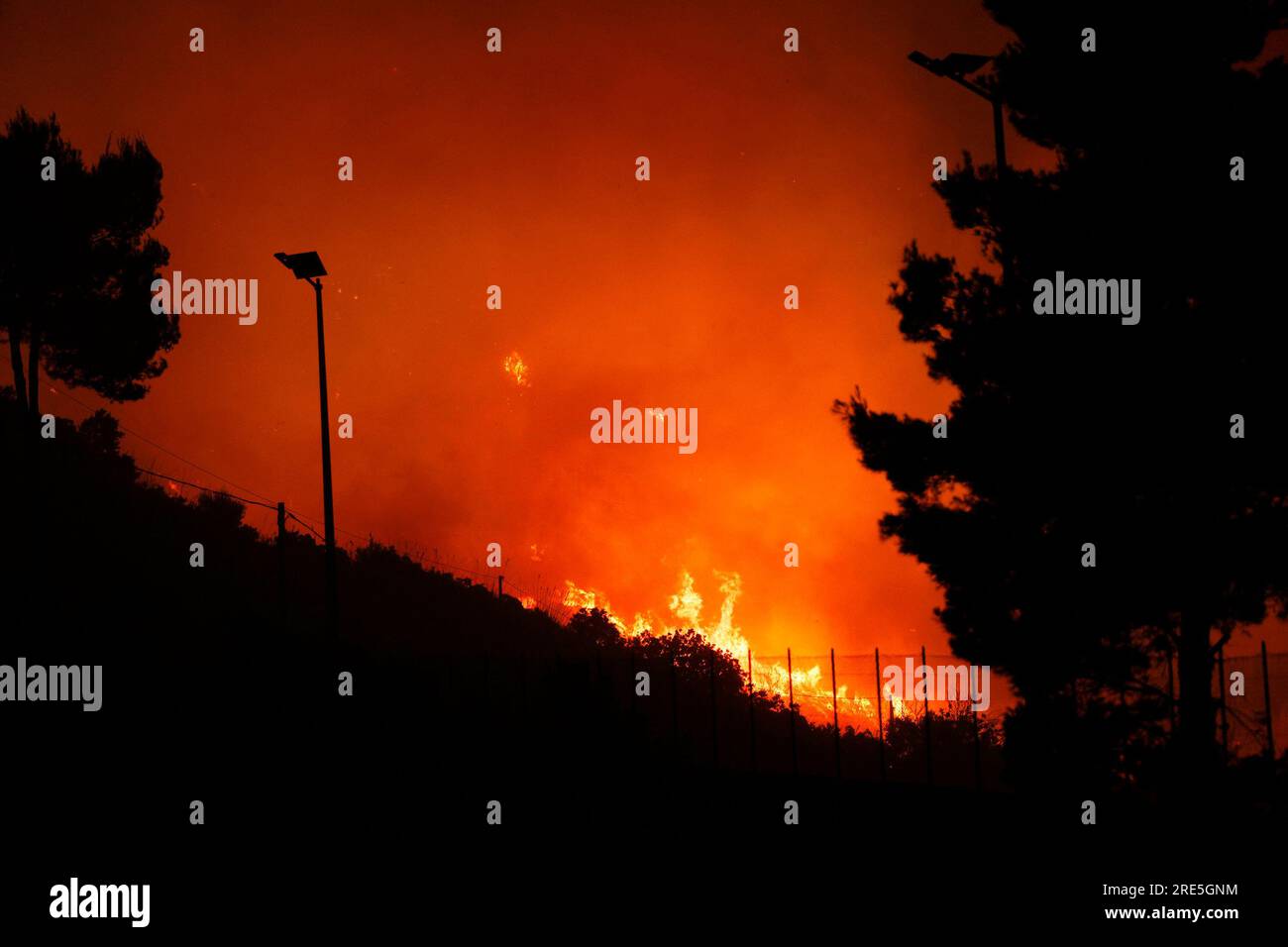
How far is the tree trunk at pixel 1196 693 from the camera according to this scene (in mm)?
15383

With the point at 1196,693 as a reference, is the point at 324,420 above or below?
above

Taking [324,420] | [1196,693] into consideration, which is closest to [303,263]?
[324,420]

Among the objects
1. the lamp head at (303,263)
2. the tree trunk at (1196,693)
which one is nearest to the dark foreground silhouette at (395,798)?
the tree trunk at (1196,693)

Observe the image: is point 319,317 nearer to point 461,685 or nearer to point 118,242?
point 118,242

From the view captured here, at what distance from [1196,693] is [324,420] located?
58.7 feet

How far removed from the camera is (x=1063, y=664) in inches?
635

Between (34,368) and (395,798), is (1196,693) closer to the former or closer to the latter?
(395,798)

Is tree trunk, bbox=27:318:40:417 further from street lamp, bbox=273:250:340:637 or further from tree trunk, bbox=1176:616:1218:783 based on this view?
tree trunk, bbox=1176:616:1218:783

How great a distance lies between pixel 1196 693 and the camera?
15539 mm

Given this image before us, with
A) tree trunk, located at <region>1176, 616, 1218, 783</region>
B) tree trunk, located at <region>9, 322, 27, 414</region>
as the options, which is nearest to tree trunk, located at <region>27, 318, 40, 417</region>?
tree trunk, located at <region>9, 322, 27, 414</region>

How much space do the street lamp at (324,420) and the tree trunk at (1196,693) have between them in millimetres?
16197

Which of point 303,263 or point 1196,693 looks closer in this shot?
point 1196,693
